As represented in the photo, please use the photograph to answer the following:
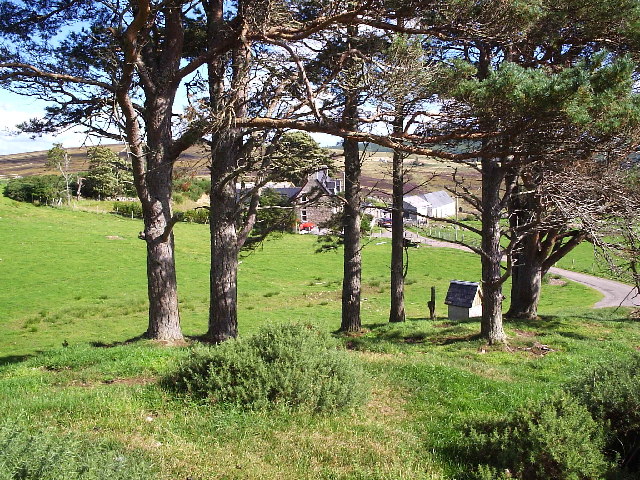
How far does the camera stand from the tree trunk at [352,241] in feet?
51.1

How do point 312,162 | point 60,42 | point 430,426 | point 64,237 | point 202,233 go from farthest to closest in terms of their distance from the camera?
point 202,233 < point 64,237 < point 312,162 < point 60,42 < point 430,426

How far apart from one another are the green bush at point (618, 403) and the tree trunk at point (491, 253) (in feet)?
26.9

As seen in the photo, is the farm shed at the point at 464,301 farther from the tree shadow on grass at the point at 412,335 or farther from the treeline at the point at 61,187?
the treeline at the point at 61,187

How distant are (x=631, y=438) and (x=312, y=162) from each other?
835 centimetres

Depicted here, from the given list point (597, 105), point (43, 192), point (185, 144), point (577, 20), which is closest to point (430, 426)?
point (597, 105)

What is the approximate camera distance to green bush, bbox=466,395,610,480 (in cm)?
441

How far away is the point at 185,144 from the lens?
10359 mm

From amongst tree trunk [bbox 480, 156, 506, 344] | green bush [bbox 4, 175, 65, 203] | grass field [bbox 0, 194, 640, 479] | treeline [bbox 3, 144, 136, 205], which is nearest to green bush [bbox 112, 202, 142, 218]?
treeline [bbox 3, 144, 136, 205]

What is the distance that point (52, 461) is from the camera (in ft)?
11.1

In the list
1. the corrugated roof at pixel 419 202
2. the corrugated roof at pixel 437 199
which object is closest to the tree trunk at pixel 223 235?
the corrugated roof at pixel 419 202

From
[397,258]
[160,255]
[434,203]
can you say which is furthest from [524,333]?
[434,203]

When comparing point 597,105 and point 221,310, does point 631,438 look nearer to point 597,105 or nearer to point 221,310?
point 597,105

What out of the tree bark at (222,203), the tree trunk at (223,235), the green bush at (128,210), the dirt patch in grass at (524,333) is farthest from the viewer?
the green bush at (128,210)

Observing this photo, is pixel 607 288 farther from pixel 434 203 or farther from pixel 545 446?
pixel 434 203
